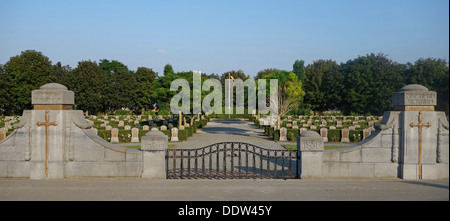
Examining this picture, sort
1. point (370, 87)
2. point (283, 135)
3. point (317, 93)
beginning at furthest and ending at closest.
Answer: point (317, 93) < point (370, 87) < point (283, 135)

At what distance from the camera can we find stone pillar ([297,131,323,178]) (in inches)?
376

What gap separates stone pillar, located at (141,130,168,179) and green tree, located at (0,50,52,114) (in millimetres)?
46801

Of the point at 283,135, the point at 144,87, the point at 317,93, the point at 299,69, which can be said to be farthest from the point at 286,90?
the point at 299,69

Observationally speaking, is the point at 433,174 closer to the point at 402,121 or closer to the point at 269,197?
the point at 402,121

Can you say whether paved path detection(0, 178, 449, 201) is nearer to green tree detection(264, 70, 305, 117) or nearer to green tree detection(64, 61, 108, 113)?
green tree detection(264, 70, 305, 117)

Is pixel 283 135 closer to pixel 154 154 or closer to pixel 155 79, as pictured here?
pixel 154 154

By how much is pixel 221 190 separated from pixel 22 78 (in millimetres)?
50906

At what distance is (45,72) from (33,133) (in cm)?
4886

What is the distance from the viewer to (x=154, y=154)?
961 centimetres

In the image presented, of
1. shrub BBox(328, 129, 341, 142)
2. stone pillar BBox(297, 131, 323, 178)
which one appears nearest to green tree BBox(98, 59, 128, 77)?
shrub BBox(328, 129, 341, 142)

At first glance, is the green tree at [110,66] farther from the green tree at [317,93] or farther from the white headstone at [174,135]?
the white headstone at [174,135]

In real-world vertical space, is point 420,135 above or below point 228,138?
above

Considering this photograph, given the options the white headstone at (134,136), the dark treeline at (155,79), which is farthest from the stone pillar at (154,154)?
the dark treeline at (155,79)
